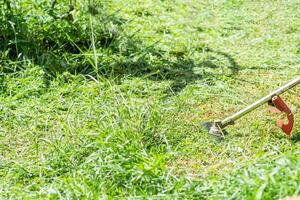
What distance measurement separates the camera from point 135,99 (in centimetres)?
459

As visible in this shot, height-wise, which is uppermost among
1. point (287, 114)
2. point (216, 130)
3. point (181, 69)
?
point (287, 114)

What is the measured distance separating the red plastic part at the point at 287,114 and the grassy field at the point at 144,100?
3.6 inches

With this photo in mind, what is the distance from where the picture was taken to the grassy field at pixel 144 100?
3.30 m

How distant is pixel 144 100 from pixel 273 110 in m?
1.10

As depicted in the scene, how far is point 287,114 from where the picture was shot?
3910mm

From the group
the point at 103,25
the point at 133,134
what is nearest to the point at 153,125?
the point at 133,134

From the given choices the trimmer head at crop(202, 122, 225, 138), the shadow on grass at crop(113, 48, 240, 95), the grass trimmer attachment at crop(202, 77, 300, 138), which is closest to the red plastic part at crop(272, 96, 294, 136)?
the grass trimmer attachment at crop(202, 77, 300, 138)

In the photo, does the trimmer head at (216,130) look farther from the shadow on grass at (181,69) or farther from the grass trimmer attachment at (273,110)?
the shadow on grass at (181,69)

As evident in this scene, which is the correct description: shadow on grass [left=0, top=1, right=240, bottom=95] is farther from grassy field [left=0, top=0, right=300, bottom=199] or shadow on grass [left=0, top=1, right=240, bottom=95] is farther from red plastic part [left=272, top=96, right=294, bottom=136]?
red plastic part [left=272, top=96, right=294, bottom=136]

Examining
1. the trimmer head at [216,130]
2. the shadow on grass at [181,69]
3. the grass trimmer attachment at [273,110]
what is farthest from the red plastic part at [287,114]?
the shadow on grass at [181,69]

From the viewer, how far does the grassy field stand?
3299 mm

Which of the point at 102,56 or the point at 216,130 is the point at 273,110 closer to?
the point at 216,130

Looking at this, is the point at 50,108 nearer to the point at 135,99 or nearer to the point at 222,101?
the point at 135,99

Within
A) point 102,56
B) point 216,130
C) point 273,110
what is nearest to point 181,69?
point 102,56
